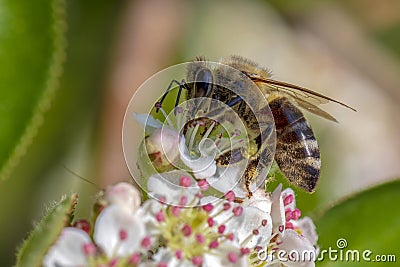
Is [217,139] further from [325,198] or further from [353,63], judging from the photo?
[353,63]

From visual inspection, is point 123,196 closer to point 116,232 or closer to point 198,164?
point 116,232

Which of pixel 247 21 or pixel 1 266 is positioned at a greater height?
pixel 247 21

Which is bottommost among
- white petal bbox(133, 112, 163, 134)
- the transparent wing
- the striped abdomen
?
white petal bbox(133, 112, 163, 134)

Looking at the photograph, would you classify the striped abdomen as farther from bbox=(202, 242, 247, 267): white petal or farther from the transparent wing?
bbox=(202, 242, 247, 267): white petal

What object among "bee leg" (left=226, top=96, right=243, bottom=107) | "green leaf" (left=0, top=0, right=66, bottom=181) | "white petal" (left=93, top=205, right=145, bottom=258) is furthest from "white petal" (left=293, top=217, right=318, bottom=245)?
"green leaf" (left=0, top=0, right=66, bottom=181)

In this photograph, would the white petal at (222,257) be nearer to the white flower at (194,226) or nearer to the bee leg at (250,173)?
the white flower at (194,226)

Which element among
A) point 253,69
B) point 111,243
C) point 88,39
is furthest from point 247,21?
point 111,243
